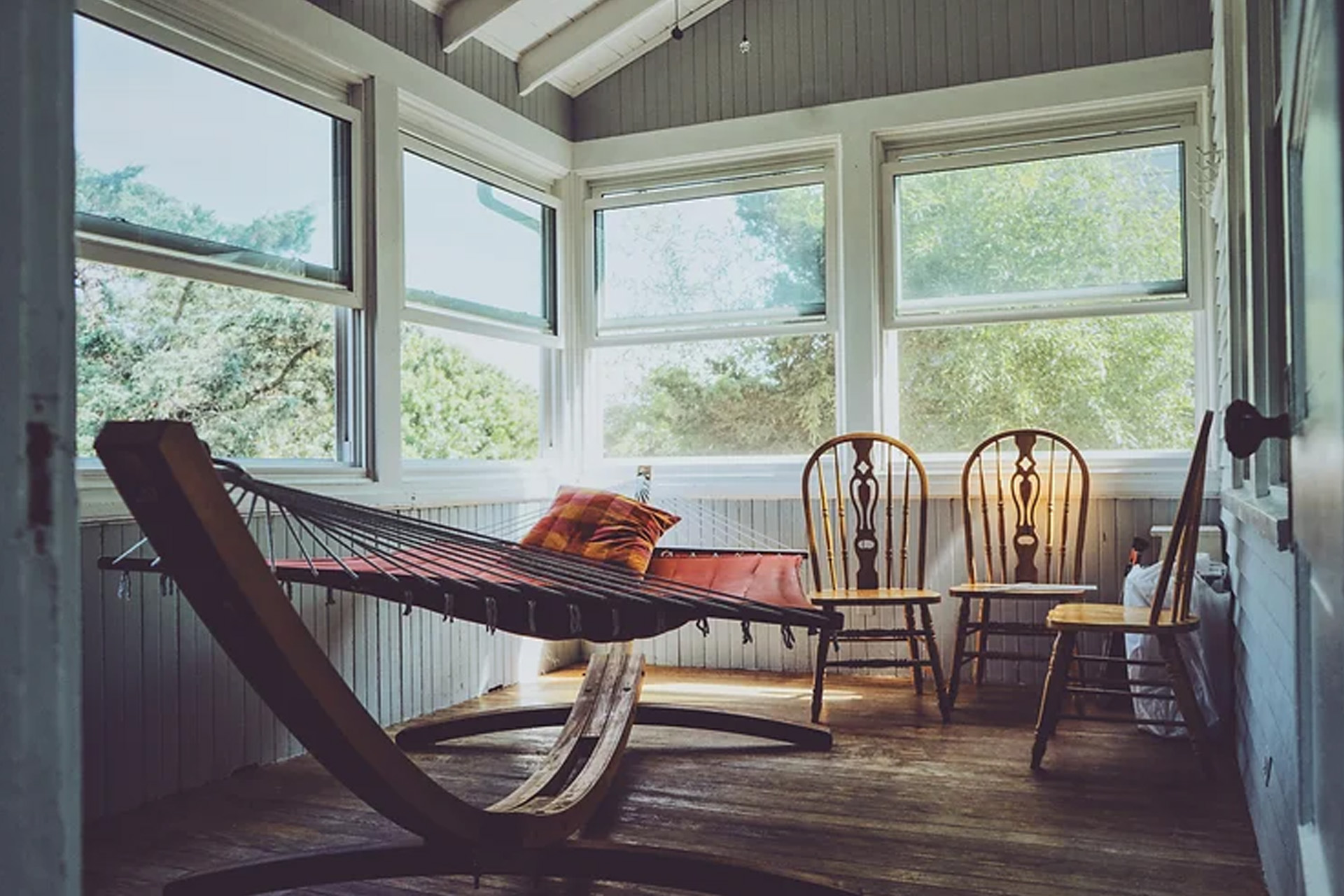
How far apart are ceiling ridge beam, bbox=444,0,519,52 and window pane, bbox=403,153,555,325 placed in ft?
1.46

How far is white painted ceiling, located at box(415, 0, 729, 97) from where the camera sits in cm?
384

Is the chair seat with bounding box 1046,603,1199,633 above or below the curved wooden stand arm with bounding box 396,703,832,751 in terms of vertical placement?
above

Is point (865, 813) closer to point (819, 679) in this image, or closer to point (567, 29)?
point (819, 679)

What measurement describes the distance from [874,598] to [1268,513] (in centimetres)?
187

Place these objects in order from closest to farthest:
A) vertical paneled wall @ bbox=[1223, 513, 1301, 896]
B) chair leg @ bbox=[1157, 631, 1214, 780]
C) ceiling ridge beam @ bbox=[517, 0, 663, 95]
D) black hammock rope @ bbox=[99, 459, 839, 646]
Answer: vertical paneled wall @ bbox=[1223, 513, 1301, 896]
black hammock rope @ bbox=[99, 459, 839, 646]
chair leg @ bbox=[1157, 631, 1214, 780]
ceiling ridge beam @ bbox=[517, 0, 663, 95]

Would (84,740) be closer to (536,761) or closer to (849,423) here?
(536,761)

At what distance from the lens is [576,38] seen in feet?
13.8

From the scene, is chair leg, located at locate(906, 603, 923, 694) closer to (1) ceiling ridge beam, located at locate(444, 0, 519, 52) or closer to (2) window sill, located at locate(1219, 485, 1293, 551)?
(2) window sill, located at locate(1219, 485, 1293, 551)

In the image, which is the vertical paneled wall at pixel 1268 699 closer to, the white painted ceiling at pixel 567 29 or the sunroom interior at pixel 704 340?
the sunroom interior at pixel 704 340

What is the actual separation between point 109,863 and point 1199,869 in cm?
223

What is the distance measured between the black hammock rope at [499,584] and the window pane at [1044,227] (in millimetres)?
2160

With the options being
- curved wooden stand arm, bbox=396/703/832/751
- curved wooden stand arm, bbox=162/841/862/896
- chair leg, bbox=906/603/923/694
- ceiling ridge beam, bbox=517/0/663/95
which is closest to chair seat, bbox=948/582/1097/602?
chair leg, bbox=906/603/923/694

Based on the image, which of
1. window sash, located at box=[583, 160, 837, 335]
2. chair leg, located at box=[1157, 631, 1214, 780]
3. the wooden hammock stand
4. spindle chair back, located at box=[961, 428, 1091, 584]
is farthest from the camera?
window sash, located at box=[583, 160, 837, 335]

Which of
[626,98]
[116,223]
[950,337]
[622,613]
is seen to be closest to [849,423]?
[950,337]
